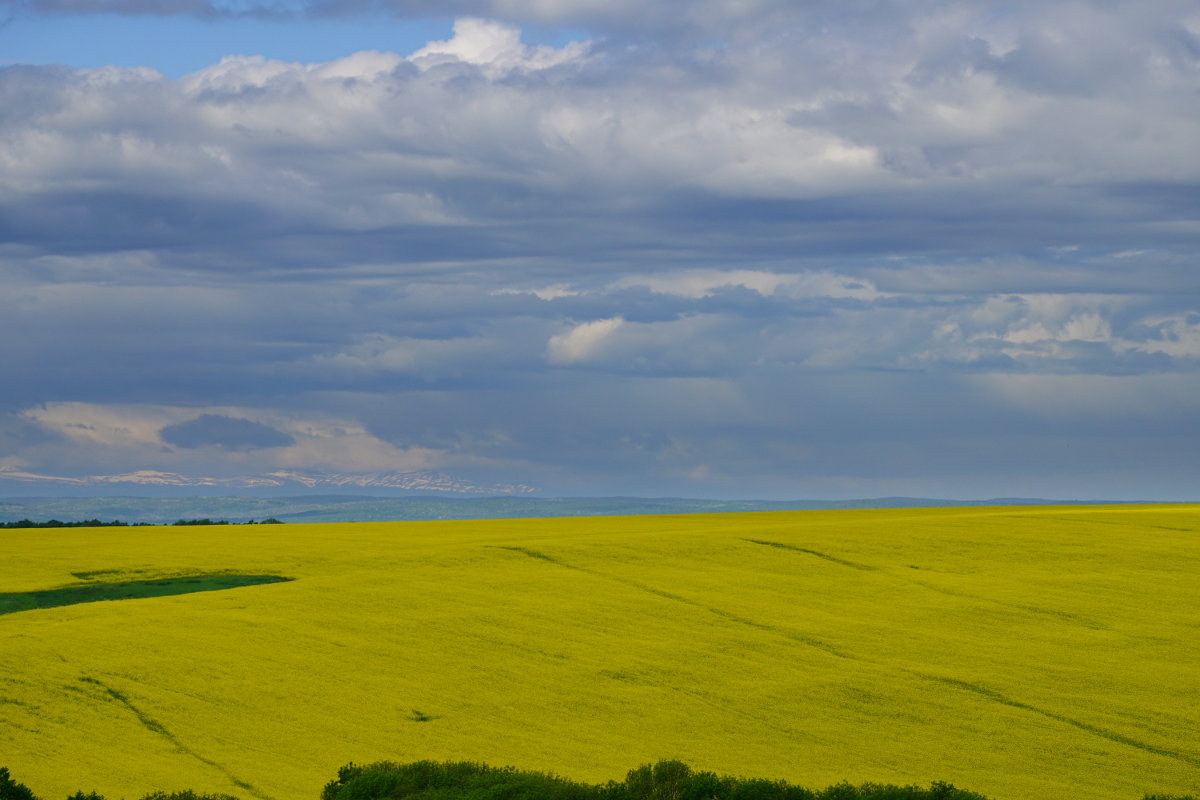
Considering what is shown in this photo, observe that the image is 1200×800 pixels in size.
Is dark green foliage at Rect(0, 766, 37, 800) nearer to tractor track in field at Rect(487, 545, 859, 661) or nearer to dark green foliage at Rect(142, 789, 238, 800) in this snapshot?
dark green foliage at Rect(142, 789, 238, 800)

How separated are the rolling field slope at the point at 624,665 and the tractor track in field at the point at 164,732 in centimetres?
5

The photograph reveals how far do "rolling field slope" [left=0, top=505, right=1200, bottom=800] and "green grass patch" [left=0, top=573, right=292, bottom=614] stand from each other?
2.44 ft

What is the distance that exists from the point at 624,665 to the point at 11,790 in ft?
42.5

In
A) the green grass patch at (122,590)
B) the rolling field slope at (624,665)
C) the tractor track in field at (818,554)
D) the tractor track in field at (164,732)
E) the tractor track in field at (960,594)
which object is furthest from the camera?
the tractor track in field at (818,554)

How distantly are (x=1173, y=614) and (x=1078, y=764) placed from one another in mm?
11178

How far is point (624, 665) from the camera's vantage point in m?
27.8

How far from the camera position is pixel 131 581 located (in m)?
36.1

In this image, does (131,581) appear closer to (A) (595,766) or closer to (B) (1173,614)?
(A) (595,766)

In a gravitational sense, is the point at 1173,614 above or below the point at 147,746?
above

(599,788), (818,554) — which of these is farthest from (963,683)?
(818,554)

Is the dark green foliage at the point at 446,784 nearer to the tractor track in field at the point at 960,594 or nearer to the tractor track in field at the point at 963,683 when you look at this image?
the tractor track in field at the point at 963,683

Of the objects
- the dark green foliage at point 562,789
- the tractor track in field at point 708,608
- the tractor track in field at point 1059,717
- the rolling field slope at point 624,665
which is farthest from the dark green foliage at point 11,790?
the tractor track in field at point 1059,717

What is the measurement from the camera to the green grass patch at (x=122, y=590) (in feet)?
108

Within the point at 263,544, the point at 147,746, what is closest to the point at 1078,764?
the point at 147,746
